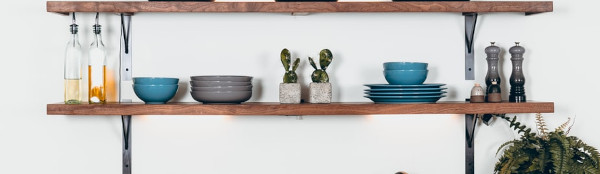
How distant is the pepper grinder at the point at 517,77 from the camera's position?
2582 mm

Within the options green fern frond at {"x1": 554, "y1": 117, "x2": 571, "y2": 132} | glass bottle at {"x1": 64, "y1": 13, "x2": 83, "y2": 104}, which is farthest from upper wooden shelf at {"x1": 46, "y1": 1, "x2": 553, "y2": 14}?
green fern frond at {"x1": 554, "y1": 117, "x2": 571, "y2": 132}

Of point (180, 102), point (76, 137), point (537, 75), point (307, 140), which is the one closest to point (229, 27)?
point (180, 102)

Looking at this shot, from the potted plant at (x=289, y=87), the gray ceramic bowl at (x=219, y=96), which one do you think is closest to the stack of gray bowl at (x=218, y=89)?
the gray ceramic bowl at (x=219, y=96)

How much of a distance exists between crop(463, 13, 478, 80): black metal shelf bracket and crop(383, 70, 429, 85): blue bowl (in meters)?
0.27

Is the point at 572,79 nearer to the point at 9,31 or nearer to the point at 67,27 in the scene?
the point at 67,27

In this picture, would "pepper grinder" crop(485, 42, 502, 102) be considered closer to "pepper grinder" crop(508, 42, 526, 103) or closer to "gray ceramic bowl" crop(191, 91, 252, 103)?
"pepper grinder" crop(508, 42, 526, 103)

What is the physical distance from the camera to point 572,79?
2744 millimetres

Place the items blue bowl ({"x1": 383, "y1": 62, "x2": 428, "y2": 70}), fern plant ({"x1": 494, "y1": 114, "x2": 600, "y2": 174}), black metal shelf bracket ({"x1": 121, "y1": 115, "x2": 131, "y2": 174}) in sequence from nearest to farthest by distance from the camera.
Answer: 1. fern plant ({"x1": 494, "y1": 114, "x2": 600, "y2": 174})
2. blue bowl ({"x1": 383, "y1": 62, "x2": 428, "y2": 70})
3. black metal shelf bracket ({"x1": 121, "y1": 115, "x2": 131, "y2": 174})

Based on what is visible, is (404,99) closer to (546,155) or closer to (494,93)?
(494,93)

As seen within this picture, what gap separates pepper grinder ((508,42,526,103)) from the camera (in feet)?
8.47

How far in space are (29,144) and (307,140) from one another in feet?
3.38

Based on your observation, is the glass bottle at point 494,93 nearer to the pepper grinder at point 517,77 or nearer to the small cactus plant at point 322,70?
the pepper grinder at point 517,77

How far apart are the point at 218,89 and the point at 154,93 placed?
222mm

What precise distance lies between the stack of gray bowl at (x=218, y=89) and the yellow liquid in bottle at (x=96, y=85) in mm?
335
